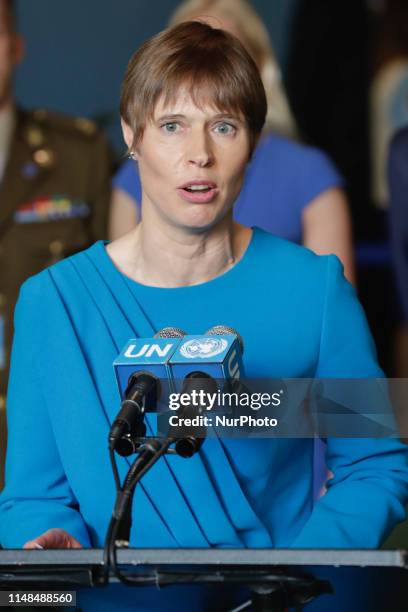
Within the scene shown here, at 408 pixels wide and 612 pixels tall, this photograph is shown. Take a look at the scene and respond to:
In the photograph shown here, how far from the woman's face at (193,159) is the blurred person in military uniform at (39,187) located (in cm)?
136

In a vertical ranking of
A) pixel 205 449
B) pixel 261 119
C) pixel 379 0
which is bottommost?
pixel 205 449

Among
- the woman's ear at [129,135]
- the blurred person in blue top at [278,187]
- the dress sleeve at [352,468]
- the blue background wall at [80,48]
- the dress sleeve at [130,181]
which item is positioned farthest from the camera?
the blue background wall at [80,48]

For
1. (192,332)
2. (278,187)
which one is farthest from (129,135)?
(278,187)

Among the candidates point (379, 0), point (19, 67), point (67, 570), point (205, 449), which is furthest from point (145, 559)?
point (379, 0)

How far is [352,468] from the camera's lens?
5.76 ft

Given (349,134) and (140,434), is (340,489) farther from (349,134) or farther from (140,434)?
(349,134)

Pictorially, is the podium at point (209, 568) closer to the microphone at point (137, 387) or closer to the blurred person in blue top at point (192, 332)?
the microphone at point (137, 387)

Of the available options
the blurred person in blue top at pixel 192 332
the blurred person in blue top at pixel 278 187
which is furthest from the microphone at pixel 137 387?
the blurred person in blue top at pixel 278 187

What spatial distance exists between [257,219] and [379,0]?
216cm

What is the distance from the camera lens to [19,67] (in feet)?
12.6

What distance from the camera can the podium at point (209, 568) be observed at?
1.27 metres

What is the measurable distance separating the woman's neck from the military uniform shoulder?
1.49m

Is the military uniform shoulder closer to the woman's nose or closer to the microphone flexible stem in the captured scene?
the woman's nose

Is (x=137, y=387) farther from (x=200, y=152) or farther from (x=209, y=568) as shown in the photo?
(x=200, y=152)
